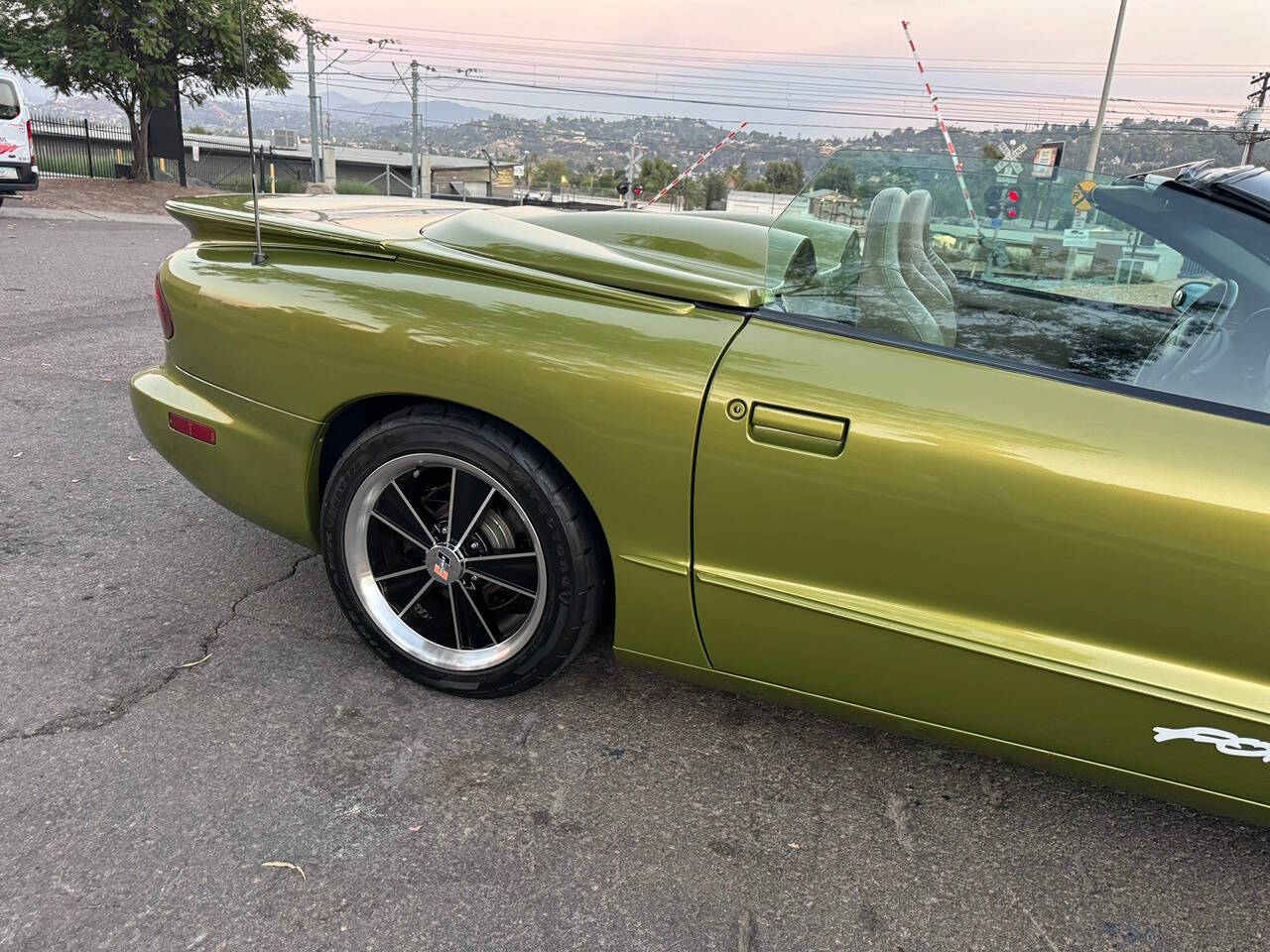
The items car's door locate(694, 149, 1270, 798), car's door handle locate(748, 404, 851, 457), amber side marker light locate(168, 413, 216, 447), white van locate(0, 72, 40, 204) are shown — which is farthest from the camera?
white van locate(0, 72, 40, 204)

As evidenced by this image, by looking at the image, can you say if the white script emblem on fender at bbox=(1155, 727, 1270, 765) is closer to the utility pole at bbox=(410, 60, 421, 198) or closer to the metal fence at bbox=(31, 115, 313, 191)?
the metal fence at bbox=(31, 115, 313, 191)

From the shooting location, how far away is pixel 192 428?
2430 millimetres

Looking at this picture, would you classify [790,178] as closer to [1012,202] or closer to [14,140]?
[1012,202]

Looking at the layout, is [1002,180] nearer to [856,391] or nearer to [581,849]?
[856,391]

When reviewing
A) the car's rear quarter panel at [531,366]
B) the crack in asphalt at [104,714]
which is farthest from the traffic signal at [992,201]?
the crack in asphalt at [104,714]

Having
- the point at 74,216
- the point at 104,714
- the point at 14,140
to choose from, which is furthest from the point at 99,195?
the point at 104,714

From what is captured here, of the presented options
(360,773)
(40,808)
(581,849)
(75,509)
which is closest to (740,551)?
(581,849)

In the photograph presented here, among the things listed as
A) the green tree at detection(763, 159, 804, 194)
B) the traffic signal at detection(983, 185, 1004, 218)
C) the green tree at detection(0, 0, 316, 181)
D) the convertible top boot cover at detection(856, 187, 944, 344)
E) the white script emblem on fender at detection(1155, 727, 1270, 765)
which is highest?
the green tree at detection(0, 0, 316, 181)

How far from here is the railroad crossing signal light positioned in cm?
202

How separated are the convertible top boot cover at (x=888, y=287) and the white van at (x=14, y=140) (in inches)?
597

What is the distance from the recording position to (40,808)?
1.83 m

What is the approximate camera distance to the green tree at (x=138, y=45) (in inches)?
771

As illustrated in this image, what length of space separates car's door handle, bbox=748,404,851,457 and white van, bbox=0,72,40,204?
15.3m

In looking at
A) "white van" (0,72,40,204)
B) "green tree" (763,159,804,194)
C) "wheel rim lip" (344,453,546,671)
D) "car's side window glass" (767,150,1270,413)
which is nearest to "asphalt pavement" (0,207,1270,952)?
"wheel rim lip" (344,453,546,671)
